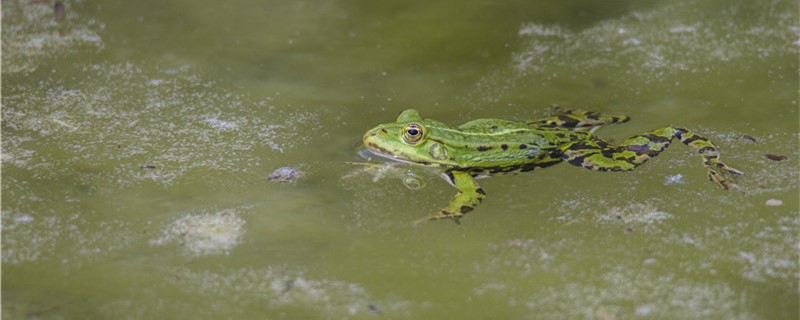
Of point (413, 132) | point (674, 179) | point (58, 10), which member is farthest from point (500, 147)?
point (58, 10)

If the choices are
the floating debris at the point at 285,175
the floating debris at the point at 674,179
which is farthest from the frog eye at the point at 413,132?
the floating debris at the point at 674,179

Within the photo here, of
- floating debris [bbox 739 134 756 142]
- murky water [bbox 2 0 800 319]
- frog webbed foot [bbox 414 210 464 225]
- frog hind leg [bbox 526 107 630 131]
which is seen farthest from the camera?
frog hind leg [bbox 526 107 630 131]

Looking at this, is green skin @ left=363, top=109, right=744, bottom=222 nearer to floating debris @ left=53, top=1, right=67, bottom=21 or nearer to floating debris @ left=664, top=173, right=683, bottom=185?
floating debris @ left=664, top=173, right=683, bottom=185

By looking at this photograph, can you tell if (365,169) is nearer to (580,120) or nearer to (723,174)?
(580,120)

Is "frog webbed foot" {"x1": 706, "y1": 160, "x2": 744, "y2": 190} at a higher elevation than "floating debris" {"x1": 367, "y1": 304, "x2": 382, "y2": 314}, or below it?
higher

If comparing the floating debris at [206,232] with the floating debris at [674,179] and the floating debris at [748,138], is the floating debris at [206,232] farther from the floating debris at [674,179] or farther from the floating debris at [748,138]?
the floating debris at [748,138]

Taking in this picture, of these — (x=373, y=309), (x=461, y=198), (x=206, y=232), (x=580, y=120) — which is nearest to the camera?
(x=373, y=309)

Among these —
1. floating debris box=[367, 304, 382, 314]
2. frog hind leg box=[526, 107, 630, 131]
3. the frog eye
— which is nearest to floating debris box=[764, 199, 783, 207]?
frog hind leg box=[526, 107, 630, 131]
